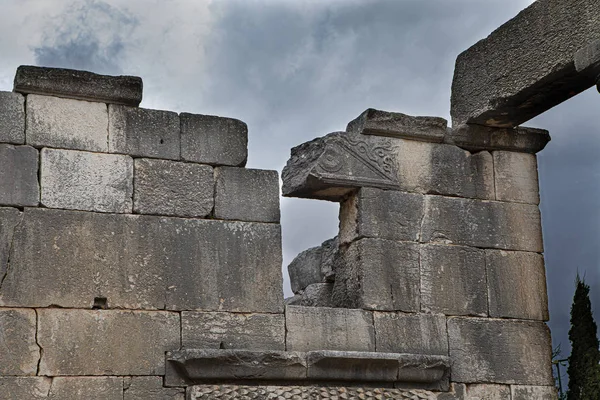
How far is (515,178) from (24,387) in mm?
4341

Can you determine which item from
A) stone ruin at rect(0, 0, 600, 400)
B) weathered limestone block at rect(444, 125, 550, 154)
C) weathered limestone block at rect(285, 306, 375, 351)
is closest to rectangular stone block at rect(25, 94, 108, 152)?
stone ruin at rect(0, 0, 600, 400)

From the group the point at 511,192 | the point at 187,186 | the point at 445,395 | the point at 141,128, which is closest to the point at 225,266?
the point at 187,186

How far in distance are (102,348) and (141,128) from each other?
64.2 inches

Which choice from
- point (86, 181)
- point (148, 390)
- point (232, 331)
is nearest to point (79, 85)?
point (86, 181)

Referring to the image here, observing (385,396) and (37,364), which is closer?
(37,364)

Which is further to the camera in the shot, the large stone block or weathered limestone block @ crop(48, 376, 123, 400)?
the large stone block

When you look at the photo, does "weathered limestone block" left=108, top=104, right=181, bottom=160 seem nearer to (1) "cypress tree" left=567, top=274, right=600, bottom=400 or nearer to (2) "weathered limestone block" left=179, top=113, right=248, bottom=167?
(2) "weathered limestone block" left=179, top=113, right=248, bottom=167

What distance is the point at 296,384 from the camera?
7.22 meters

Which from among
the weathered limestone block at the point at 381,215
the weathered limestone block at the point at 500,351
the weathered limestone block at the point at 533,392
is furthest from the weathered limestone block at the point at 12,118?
the weathered limestone block at the point at 533,392

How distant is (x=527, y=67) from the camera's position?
784cm

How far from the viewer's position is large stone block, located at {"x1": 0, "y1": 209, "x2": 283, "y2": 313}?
6785 millimetres

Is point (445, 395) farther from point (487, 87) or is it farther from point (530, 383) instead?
point (487, 87)

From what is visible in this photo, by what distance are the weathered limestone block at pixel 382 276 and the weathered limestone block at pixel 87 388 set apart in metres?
1.98

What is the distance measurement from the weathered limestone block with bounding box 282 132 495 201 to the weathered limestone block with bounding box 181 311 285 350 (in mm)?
1169
